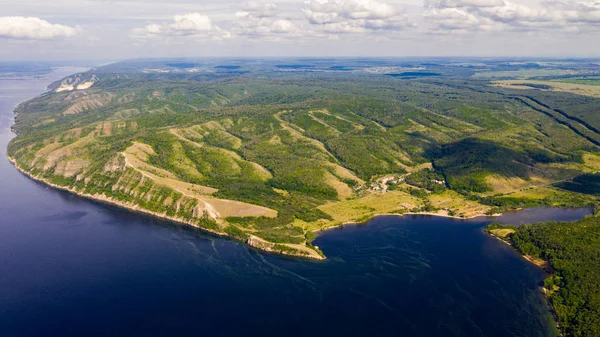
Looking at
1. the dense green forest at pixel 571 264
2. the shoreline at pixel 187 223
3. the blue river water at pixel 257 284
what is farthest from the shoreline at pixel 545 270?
the shoreline at pixel 187 223

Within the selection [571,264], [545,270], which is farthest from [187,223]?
[571,264]

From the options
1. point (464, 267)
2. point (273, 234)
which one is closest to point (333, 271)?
point (273, 234)

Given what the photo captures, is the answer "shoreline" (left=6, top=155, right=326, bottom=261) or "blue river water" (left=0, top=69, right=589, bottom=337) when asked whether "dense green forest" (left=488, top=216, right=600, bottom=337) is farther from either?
"shoreline" (left=6, top=155, right=326, bottom=261)

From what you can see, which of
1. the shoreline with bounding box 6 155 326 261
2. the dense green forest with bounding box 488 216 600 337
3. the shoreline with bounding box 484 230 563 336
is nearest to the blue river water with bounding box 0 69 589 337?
the shoreline with bounding box 484 230 563 336

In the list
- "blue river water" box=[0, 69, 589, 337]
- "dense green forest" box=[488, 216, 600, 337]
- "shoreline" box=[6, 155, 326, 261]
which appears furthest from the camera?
"shoreline" box=[6, 155, 326, 261]

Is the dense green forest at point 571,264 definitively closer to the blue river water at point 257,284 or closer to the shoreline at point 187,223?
the blue river water at point 257,284

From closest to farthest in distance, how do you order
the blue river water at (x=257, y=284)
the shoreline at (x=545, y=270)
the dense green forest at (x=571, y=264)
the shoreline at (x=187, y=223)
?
the dense green forest at (x=571, y=264) → the blue river water at (x=257, y=284) → the shoreline at (x=545, y=270) → the shoreline at (x=187, y=223)
